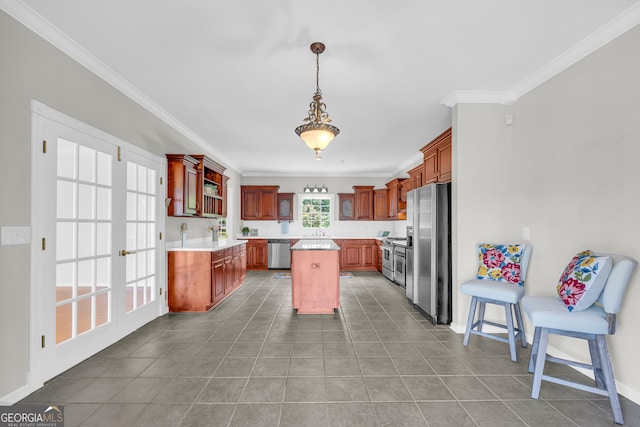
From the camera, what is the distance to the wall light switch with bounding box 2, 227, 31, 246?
1.92 meters

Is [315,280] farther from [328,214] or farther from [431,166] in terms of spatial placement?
[328,214]

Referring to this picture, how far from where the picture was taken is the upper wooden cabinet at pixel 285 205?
8.00 m

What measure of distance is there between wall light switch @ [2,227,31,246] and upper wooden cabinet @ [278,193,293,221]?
19.7 feet

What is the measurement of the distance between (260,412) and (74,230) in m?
2.14

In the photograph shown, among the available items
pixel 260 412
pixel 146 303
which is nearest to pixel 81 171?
pixel 146 303

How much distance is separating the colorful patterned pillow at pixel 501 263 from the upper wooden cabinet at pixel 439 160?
1.06m

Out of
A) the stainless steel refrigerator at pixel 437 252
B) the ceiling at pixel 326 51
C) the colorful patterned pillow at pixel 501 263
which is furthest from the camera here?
the stainless steel refrigerator at pixel 437 252

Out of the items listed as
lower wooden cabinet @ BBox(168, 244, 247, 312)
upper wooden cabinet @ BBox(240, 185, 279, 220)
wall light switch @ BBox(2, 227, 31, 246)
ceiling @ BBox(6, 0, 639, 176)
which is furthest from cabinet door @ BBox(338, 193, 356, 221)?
wall light switch @ BBox(2, 227, 31, 246)

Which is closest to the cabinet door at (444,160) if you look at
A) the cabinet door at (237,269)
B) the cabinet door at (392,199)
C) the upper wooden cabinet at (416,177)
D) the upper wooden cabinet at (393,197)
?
the upper wooden cabinet at (416,177)

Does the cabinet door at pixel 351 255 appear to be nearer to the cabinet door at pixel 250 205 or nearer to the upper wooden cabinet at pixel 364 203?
the upper wooden cabinet at pixel 364 203

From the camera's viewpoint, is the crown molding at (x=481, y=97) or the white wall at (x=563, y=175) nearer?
the white wall at (x=563, y=175)

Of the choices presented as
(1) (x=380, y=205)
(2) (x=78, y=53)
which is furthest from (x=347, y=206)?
(2) (x=78, y=53)

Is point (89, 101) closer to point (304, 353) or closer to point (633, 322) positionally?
point (304, 353)

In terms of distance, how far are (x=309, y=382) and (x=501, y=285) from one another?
1975 millimetres
